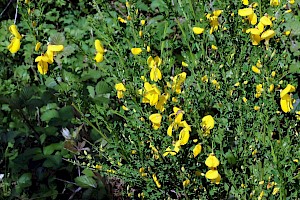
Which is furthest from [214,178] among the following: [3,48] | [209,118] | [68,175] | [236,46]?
[3,48]

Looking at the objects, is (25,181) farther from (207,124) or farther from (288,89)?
(288,89)

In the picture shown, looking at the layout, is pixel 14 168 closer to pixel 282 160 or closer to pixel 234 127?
pixel 234 127

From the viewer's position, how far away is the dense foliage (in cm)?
192

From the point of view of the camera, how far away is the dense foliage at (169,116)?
192 cm

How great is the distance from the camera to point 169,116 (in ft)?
6.06

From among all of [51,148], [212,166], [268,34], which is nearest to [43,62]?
[212,166]

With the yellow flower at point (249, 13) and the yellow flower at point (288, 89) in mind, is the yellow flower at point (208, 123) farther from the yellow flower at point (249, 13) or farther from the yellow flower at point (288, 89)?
the yellow flower at point (249, 13)

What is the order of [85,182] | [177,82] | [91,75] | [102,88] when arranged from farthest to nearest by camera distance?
[91,75] → [102,88] → [85,182] → [177,82]

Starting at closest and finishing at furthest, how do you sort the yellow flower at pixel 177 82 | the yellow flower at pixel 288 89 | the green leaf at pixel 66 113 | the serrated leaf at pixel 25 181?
1. the yellow flower at pixel 288 89
2. the yellow flower at pixel 177 82
3. the serrated leaf at pixel 25 181
4. the green leaf at pixel 66 113

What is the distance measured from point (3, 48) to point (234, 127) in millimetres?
2288

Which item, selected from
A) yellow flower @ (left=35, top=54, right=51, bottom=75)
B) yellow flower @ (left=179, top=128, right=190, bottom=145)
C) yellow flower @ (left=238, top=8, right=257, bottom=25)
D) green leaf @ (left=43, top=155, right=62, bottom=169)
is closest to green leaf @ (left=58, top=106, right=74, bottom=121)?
green leaf @ (left=43, top=155, right=62, bottom=169)

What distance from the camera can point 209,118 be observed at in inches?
74.1

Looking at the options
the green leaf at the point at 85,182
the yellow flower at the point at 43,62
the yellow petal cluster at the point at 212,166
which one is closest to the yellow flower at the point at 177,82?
the yellow petal cluster at the point at 212,166

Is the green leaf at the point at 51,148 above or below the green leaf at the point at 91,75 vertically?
below
